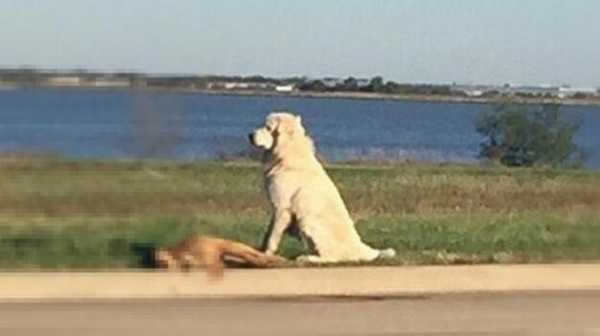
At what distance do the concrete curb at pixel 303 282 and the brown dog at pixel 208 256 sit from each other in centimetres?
13

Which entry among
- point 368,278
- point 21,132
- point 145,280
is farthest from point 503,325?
point 21,132

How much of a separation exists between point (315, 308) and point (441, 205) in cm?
1161

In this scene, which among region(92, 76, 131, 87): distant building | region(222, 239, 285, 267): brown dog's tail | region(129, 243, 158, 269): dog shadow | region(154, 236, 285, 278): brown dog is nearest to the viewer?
region(154, 236, 285, 278): brown dog

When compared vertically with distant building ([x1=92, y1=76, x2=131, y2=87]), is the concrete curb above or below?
below

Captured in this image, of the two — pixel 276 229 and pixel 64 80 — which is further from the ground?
pixel 64 80

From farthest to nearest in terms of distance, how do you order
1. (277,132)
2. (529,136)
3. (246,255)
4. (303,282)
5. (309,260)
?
(529,136), (277,132), (309,260), (246,255), (303,282)

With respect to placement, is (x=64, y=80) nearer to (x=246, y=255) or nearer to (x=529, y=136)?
(x=246, y=255)

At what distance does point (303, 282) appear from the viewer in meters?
13.6

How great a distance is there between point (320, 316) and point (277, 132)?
11.3 ft

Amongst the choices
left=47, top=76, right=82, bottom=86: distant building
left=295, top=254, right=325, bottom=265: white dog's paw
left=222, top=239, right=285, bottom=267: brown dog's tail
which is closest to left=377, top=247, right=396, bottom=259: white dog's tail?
left=295, top=254, right=325, bottom=265: white dog's paw

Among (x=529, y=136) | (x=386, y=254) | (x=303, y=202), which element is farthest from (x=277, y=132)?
(x=529, y=136)

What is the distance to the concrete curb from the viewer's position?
13062 mm

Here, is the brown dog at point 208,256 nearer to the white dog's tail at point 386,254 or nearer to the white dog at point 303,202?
the white dog at point 303,202

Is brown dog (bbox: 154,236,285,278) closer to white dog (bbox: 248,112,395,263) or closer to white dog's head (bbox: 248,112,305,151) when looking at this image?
white dog (bbox: 248,112,395,263)
